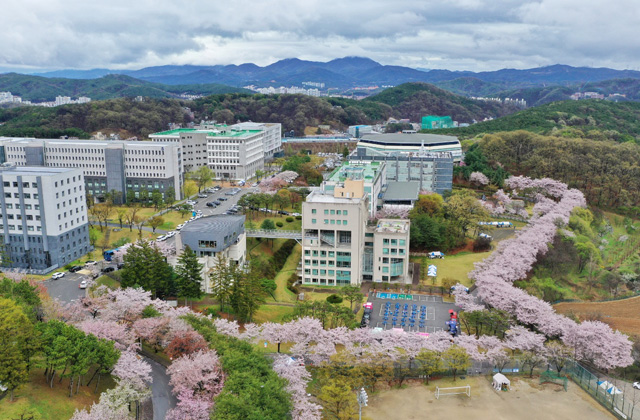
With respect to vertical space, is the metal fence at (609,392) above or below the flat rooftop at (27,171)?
below

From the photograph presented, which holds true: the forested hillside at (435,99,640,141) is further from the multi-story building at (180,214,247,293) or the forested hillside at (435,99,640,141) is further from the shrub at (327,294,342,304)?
the multi-story building at (180,214,247,293)

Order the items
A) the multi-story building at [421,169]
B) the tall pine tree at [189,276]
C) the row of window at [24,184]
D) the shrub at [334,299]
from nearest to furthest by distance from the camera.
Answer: the tall pine tree at [189,276], the shrub at [334,299], the row of window at [24,184], the multi-story building at [421,169]

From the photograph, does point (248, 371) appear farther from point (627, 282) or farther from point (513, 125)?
point (513, 125)

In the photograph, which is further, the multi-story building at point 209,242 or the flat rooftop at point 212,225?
the flat rooftop at point 212,225

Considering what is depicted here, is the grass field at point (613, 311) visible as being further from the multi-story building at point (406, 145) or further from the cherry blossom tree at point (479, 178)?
the multi-story building at point (406, 145)

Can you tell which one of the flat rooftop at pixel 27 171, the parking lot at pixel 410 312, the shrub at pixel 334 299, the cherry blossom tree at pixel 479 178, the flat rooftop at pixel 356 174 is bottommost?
the parking lot at pixel 410 312

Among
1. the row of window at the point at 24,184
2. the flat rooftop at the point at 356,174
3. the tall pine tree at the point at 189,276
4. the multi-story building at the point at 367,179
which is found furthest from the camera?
the flat rooftop at the point at 356,174

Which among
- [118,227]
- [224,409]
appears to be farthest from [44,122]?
[224,409]

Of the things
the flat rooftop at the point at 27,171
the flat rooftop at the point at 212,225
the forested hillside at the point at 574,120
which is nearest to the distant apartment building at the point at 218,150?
the flat rooftop at the point at 27,171
